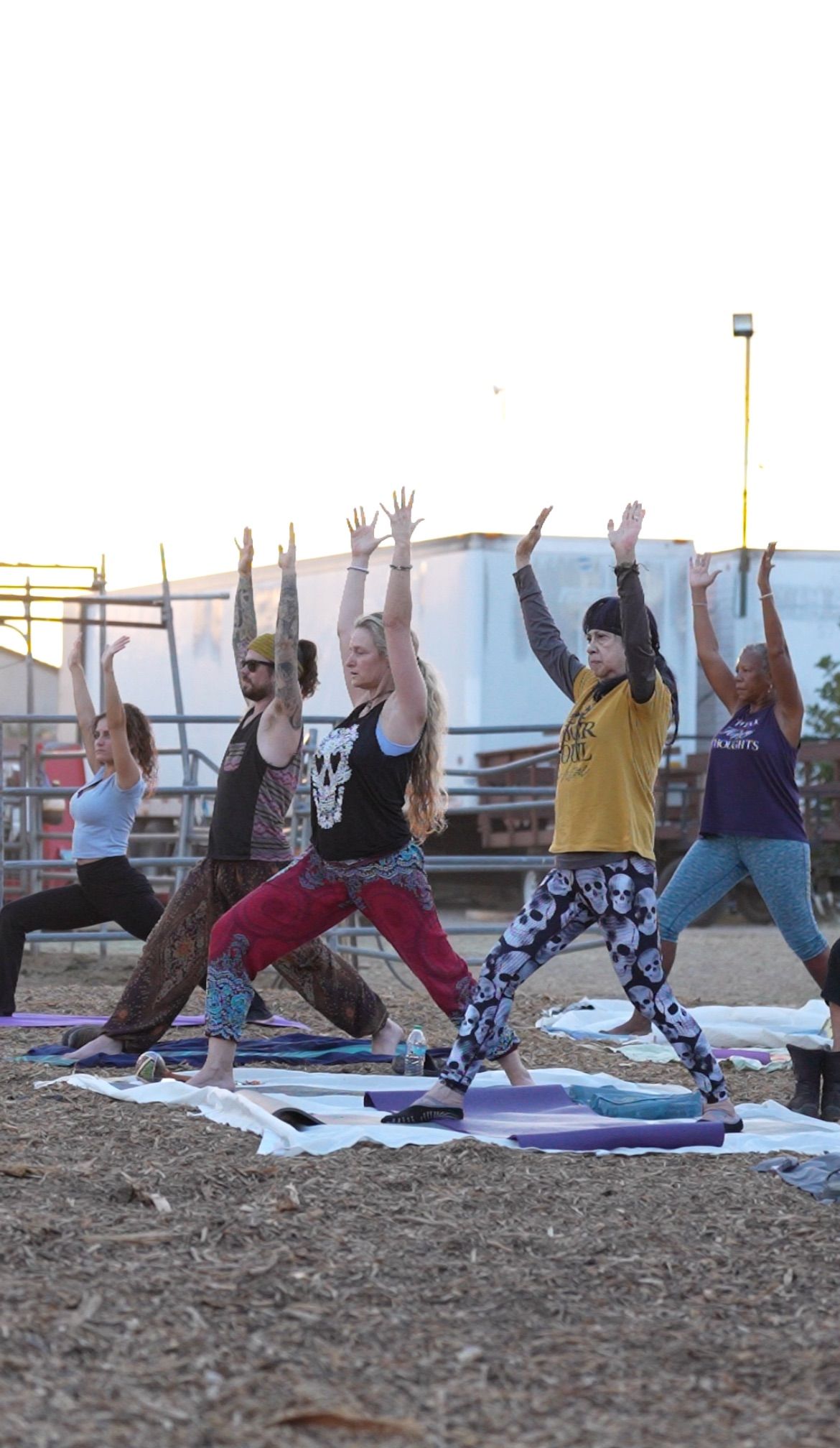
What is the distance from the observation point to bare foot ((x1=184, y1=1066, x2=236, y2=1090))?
5.52 metres

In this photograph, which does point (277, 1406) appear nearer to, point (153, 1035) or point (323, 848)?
point (323, 848)

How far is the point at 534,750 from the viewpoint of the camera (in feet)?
61.1

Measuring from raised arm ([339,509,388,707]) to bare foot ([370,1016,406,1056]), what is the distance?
1634mm

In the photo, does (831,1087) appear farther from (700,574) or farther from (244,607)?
(244,607)

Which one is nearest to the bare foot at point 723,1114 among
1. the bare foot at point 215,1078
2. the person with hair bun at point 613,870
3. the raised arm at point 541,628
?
the person with hair bun at point 613,870

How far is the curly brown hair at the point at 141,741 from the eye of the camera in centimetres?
769

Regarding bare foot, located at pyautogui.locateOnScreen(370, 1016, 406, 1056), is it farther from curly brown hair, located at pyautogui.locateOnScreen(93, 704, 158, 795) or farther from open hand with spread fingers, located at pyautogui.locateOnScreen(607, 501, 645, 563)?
open hand with spread fingers, located at pyautogui.locateOnScreen(607, 501, 645, 563)

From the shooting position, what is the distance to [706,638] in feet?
24.2

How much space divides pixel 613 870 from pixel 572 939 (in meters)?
0.23

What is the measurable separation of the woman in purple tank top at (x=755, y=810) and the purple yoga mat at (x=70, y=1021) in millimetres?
1842

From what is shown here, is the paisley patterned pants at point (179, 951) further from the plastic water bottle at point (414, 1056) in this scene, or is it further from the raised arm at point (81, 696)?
the raised arm at point (81, 696)

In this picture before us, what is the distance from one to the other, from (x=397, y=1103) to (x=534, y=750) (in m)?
13.2

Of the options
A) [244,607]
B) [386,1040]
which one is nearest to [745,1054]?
[386,1040]

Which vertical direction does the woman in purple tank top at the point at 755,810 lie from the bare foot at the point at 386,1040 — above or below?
above
